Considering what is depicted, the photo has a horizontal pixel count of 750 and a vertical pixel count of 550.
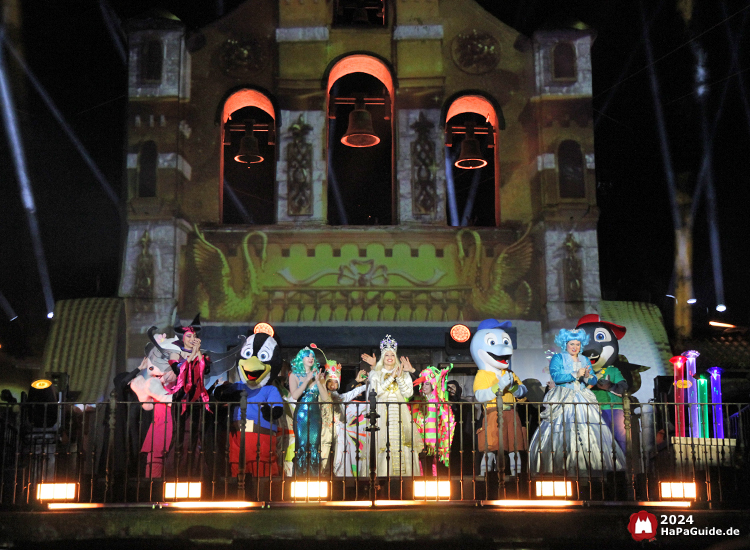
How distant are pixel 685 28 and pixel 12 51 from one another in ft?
35.6

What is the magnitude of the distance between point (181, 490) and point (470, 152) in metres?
6.62

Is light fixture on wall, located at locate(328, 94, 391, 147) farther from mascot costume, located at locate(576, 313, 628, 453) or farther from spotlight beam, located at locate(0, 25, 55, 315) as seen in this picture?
spotlight beam, located at locate(0, 25, 55, 315)

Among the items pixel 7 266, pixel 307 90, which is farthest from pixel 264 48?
pixel 7 266

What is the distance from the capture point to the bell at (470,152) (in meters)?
12.4

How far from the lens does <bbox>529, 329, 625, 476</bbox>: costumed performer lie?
8297 mm

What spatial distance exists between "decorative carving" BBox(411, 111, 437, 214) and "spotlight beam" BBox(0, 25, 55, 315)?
7.18 meters

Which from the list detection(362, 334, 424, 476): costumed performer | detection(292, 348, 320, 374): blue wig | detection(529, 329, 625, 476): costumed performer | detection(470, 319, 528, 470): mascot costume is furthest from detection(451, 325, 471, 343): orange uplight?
detection(292, 348, 320, 374): blue wig

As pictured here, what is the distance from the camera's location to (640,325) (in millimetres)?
12133

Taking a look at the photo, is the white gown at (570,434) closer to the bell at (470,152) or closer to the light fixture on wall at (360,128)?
the bell at (470,152)

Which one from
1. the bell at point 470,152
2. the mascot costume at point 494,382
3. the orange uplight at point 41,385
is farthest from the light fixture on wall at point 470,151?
the orange uplight at point 41,385

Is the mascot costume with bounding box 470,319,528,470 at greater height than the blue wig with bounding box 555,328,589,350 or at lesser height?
lesser

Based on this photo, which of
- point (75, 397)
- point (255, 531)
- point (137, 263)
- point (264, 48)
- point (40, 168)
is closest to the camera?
point (255, 531)

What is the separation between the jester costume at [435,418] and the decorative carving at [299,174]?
3981mm

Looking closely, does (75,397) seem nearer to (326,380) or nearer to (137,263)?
(137,263)
